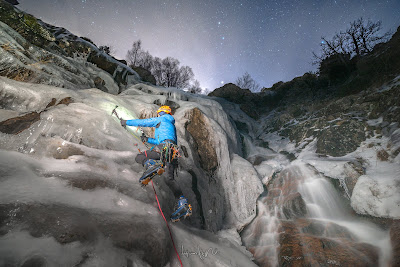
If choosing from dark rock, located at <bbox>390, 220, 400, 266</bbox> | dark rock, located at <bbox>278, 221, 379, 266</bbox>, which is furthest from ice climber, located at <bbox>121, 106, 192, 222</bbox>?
dark rock, located at <bbox>390, 220, 400, 266</bbox>

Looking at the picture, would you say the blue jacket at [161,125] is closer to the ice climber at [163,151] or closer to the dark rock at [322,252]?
the ice climber at [163,151]

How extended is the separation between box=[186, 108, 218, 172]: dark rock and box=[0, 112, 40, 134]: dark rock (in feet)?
16.8

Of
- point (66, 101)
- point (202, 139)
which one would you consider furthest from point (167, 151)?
point (202, 139)

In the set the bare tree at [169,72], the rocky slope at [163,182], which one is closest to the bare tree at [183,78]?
the bare tree at [169,72]

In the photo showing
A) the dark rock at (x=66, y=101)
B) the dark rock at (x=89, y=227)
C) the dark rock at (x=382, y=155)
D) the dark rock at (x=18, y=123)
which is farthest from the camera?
the dark rock at (x=382, y=155)

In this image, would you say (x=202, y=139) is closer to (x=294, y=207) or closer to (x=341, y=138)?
(x=294, y=207)

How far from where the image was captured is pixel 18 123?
142 inches

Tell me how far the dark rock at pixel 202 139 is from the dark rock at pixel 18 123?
5.13 meters

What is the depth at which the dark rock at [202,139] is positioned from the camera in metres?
7.60

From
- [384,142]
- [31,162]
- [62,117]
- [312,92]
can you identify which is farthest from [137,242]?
[312,92]

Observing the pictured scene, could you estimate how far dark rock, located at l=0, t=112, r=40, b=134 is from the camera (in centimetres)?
345

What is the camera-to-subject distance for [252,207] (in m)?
Answer: 7.24

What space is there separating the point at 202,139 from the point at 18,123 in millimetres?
5842

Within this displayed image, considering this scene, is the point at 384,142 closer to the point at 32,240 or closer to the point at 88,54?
the point at 32,240
